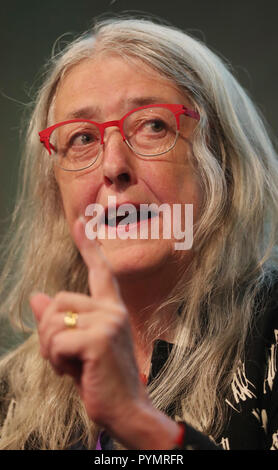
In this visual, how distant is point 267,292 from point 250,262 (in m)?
0.09

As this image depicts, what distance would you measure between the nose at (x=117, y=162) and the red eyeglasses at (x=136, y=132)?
0.5 inches

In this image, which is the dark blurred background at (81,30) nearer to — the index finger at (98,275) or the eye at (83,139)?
the eye at (83,139)

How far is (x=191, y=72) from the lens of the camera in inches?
47.4

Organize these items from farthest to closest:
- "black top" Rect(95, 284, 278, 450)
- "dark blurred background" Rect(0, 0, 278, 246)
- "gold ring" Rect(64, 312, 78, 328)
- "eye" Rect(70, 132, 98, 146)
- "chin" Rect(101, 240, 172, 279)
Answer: "dark blurred background" Rect(0, 0, 278, 246) < "eye" Rect(70, 132, 98, 146) < "chin" Rect(101, 240, 172, 279) < "black top" Rect(95, 284, 278, 450) < "gold ring" Rect(64, 312, 78, 328)

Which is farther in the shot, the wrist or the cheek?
the cheek

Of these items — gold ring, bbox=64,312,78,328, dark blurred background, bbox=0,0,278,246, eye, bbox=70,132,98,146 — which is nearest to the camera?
gold ring, bbox=64,312,78,328

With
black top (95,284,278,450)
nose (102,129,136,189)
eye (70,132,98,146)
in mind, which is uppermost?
eye (70,132,98,146)

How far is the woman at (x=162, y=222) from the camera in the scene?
1.01 meters

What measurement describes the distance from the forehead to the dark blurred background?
1.03 feet

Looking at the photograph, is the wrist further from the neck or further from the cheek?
the cheek

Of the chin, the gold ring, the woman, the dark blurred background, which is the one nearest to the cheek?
the woman

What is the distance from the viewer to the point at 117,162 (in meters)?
1.08

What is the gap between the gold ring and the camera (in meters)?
0.67

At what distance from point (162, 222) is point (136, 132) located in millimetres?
194
